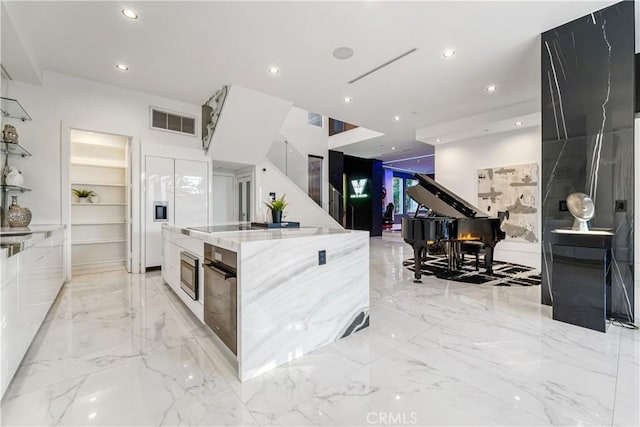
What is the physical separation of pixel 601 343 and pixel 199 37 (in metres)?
5.34

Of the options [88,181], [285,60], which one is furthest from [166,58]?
[88,181]

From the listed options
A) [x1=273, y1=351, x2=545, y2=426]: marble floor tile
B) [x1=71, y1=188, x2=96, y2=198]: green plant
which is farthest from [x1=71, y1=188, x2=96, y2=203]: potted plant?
[x1=273, y1=351, x2=545, y2=426]: marble floor tile

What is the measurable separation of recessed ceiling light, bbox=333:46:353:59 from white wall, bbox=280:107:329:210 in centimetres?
456

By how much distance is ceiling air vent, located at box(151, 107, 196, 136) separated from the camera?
528cm

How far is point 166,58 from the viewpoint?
3.93m

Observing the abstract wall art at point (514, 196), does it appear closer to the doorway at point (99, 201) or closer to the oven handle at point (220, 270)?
the oven handle at point (220, 270)

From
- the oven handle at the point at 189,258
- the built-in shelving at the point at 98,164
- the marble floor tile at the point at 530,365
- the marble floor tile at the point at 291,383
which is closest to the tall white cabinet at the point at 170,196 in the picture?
the built-in shelving at the point at 98,164

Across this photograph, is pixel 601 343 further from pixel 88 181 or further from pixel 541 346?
pixel 88 181

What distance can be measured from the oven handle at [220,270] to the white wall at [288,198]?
4253mm

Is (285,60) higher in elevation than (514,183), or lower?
higher

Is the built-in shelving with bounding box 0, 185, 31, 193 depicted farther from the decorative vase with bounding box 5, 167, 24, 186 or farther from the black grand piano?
the black grand piano

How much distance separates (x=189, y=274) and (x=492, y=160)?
7146 mm

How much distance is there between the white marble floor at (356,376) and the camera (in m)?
1.46

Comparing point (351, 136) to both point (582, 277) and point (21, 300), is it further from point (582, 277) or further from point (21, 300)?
point (21, 300)
